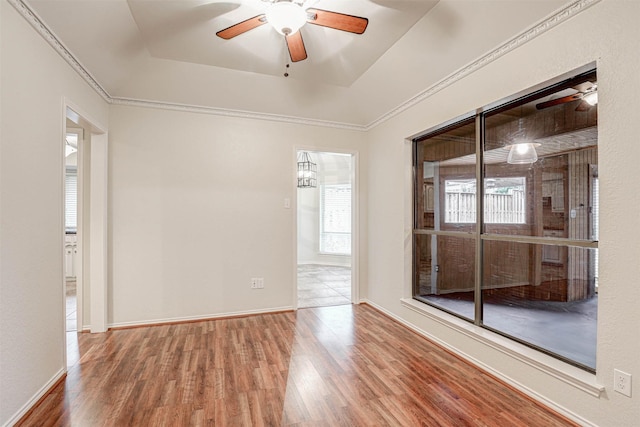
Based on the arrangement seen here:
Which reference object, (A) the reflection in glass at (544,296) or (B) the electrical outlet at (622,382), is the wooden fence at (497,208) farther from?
(B) the electrical outlet at (622,382)

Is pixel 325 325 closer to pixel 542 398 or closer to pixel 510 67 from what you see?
pixel 542 398

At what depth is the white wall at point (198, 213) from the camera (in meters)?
3.43

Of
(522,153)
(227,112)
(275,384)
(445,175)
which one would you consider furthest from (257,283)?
(522,153)

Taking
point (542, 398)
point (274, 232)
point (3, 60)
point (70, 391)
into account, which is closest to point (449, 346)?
point (542, 398)

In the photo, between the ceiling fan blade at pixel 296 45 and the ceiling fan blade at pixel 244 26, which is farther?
the ceiling fan blade at pixel 296 45

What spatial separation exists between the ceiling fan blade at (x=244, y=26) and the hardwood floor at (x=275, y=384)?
2.49m

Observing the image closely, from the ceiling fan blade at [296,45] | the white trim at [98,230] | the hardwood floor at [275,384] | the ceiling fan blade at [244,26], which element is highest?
the ceiling fan blade at [244,26]

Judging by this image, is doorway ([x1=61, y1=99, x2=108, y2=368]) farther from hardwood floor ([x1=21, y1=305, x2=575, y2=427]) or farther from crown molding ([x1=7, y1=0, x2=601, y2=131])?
crown molding ([x1=7, y1=0, x2=601, y2=131])

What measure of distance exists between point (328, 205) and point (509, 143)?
5.48 m

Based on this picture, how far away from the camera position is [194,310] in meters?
3.64

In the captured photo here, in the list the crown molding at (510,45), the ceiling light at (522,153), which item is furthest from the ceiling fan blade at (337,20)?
the ceiling light at (522,153)

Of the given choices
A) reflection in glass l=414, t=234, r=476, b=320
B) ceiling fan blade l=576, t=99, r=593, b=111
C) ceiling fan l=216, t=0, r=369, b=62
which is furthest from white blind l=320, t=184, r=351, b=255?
ceiling fan blade l=576, t=99, r=593, b=111

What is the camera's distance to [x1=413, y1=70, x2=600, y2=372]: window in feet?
6.64

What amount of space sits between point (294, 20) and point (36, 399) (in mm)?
2927
